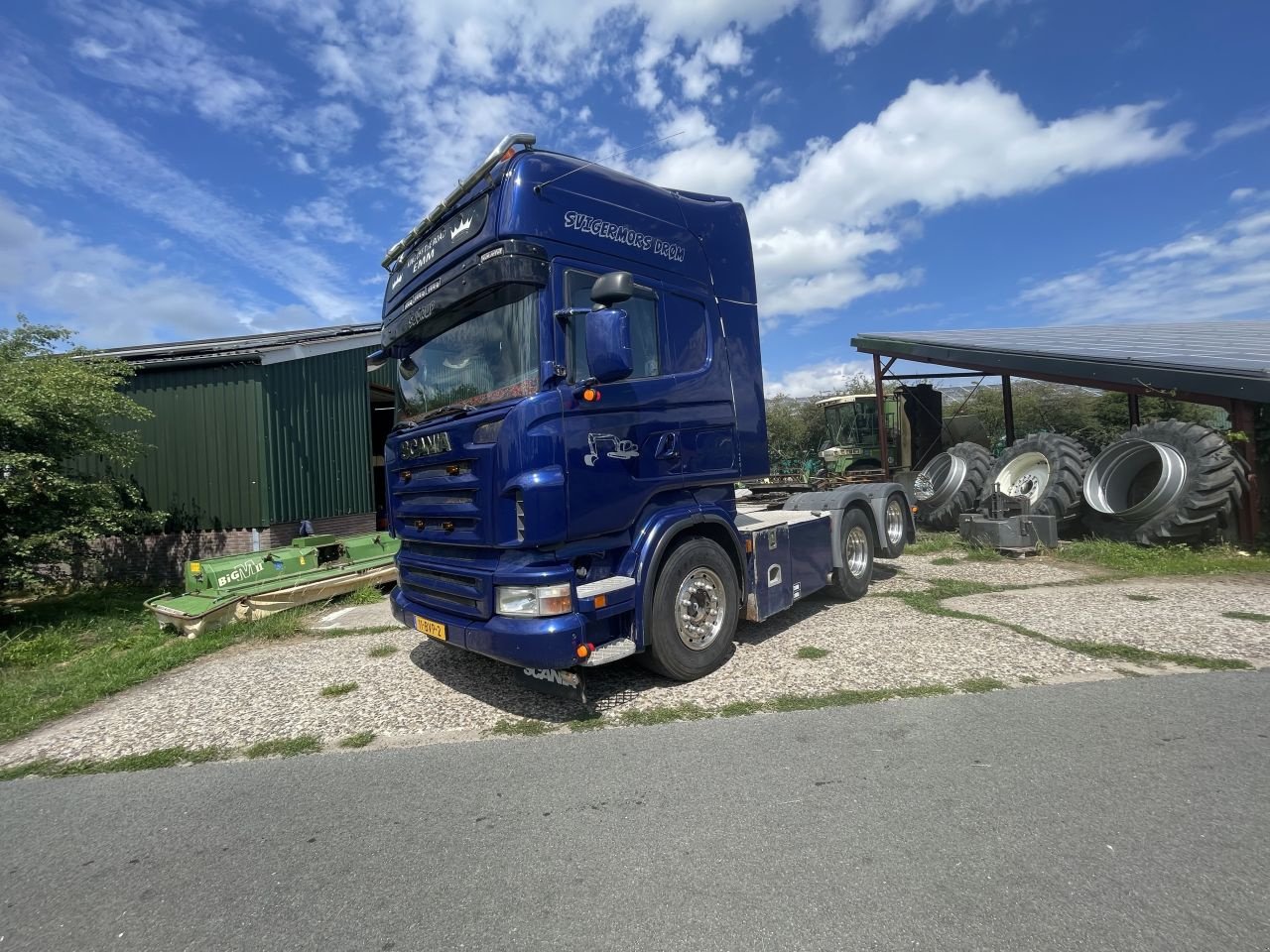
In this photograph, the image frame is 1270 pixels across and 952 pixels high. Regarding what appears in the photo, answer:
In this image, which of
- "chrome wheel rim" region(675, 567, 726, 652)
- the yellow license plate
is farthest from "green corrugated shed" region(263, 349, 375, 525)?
"chrome wheel rim" region(675, 567, 726, 652)

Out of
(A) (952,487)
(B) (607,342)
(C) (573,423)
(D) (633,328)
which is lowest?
(A) (952,487)

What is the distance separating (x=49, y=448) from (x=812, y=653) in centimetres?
928

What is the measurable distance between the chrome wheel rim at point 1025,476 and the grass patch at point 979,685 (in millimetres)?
7769

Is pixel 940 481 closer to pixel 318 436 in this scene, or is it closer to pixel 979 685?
pixel 979 685

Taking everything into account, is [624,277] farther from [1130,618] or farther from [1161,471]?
[1161,471]

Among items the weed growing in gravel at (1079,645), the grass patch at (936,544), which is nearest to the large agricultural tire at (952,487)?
the grass patch at (936,544)

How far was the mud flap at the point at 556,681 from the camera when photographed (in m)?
4.27

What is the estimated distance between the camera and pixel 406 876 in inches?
107

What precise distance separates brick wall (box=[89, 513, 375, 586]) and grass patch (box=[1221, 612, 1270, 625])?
12.3 metres

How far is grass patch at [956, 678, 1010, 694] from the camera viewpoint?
177 inches

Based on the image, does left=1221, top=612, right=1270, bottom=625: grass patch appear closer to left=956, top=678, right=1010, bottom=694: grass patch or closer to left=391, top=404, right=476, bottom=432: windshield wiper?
left=956, top=678, right=1010, bottom=694: grass patch

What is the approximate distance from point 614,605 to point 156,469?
10204 mm

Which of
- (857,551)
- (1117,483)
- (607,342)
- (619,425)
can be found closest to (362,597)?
(619,425)

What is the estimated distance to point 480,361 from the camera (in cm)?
451
